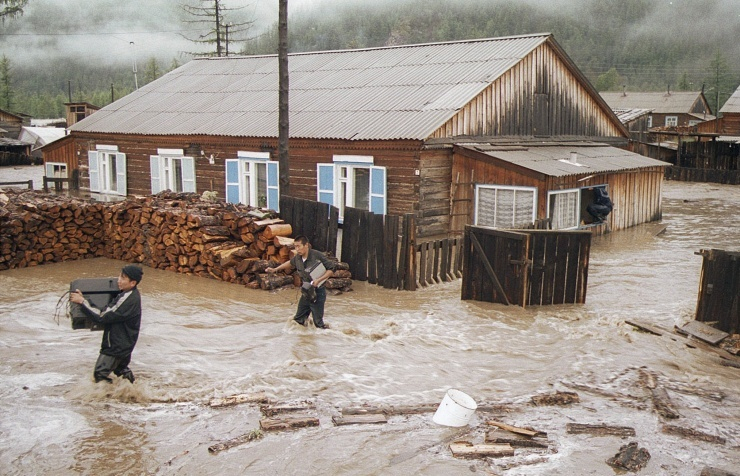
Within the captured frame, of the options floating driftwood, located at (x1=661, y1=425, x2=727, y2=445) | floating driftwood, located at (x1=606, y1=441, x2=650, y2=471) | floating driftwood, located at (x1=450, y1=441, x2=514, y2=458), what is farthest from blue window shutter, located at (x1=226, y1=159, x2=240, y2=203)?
floating driftwood, located at (x1=606, y1=441, x2=650, y2=471)

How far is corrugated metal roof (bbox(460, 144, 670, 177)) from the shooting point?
2167 cm

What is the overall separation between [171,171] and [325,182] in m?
8.36

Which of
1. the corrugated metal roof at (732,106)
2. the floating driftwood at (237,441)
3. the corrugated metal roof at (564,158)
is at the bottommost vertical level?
the floating driftwood at (237,441)

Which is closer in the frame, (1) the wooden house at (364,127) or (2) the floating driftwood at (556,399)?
(2) the floating driftwood at (556,399)

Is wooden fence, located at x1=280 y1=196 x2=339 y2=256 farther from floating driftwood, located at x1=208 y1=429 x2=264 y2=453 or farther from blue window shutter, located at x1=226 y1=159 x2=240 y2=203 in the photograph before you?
blue window shutter, located at x1=226 y1=159 x2=240 y2=203

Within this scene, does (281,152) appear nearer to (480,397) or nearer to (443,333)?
(443,333)

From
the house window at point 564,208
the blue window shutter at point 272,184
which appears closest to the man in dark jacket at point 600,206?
the house window at point 564,208

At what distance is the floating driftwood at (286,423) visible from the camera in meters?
8.35

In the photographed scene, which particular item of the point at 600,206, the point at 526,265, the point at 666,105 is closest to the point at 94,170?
the point at 600,206

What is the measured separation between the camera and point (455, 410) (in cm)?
841

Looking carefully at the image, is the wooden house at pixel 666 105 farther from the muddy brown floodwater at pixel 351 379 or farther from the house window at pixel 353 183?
the muddy brown floodwater at pixel 351 379

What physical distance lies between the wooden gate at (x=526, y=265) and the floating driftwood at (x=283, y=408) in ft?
20.0

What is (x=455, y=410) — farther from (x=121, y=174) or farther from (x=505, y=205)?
(x=121, y=174)

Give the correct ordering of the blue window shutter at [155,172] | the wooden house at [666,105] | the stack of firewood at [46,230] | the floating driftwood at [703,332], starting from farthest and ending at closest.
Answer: the wooden house at [666,105], the blue window shutter at [155,172], the stack of firewood at [46,230], the floating driftwood at [703,332]
